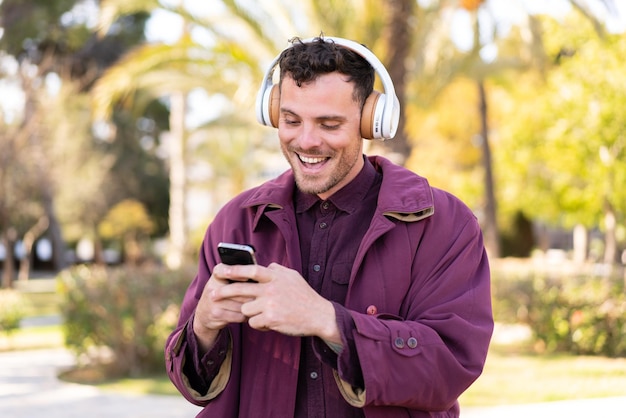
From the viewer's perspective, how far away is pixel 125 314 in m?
10.0

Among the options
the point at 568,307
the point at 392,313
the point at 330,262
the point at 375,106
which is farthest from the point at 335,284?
the point at 568,307

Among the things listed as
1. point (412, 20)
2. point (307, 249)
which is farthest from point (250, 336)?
point (412, 20)

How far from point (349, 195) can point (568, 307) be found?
9596 millimetres

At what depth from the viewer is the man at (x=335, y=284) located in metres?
2.02

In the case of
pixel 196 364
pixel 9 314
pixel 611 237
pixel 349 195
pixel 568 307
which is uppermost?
pixel 349 195

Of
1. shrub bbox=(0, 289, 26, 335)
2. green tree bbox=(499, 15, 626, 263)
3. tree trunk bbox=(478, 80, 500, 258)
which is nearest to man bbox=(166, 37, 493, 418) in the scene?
shrub bbox=(0, 289, 26, 335)

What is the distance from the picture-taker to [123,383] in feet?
32.2

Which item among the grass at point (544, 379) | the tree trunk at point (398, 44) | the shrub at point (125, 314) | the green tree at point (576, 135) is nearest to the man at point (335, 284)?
the grass at point (544, 379)

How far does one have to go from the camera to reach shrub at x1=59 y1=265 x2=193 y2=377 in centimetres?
999

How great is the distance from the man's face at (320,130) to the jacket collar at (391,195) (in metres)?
0.10

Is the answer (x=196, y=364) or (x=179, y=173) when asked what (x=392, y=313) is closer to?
(x=196, y=364)

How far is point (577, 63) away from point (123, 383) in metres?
14.9

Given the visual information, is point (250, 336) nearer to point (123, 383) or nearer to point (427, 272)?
point (427, 272)

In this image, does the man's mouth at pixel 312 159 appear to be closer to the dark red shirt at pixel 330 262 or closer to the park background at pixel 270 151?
the dark red shirt at pixel 330 262
